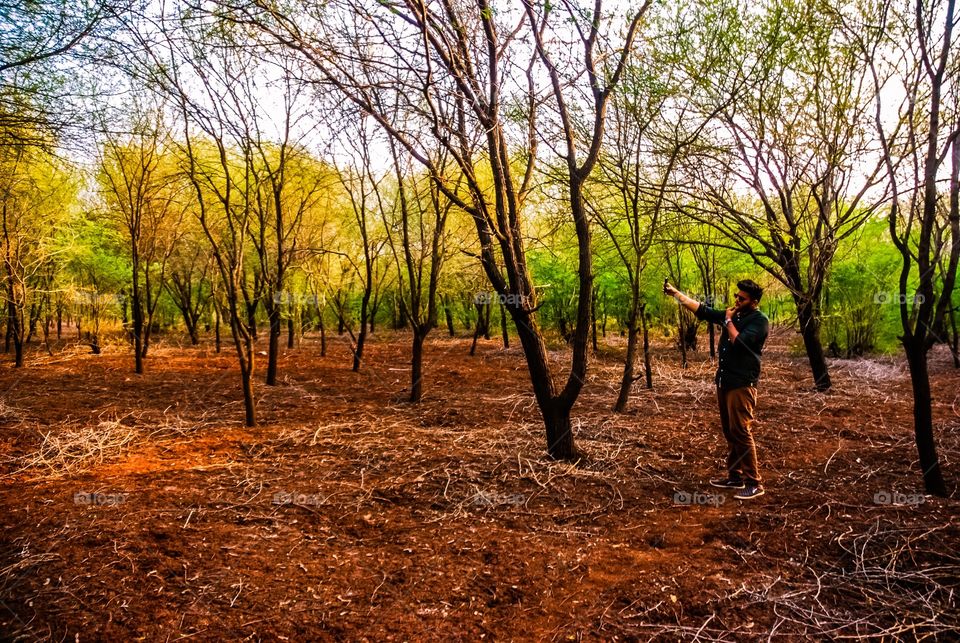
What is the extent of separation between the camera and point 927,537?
11.0 ft

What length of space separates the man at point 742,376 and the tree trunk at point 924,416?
3.26 feet

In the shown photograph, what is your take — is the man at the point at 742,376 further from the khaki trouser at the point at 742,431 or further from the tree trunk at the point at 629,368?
the tree trunk at the point at 629,368

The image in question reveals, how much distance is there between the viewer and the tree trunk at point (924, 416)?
3.77m

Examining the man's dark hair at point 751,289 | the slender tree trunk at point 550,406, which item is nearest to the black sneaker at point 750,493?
the slender tree trunk at point 550,406

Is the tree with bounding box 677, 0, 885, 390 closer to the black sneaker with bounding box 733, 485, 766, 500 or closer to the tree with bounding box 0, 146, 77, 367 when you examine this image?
the black sneaker with bounding box 733, 485, 766, 500

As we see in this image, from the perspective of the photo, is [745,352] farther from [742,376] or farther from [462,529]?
[462,529]

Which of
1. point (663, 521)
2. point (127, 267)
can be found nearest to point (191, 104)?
point (663, 521)

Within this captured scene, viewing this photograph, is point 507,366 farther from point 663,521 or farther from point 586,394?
point 663,521

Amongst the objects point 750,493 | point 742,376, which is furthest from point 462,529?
point 742,376

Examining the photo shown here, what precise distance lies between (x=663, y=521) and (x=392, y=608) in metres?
2.19

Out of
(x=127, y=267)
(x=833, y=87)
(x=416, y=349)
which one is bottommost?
(x=416, y=349)

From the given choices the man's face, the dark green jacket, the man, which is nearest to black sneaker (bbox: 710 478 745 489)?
the man

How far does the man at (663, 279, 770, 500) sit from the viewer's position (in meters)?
4.36

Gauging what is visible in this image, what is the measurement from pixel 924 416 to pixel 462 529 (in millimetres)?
3633
